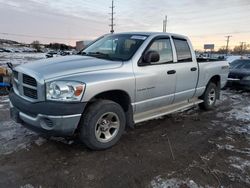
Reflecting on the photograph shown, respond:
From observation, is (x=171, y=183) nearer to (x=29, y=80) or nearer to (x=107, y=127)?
(x=107, y=127)

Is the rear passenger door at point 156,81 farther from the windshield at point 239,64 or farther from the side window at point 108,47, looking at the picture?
the windshield at point 239,64

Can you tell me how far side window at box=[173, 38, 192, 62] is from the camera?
16.5ft

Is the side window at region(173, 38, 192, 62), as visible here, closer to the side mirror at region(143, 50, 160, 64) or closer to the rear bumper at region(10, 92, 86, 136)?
the side mirror at region(143, 50, 160, 64)

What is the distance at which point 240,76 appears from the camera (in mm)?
9641

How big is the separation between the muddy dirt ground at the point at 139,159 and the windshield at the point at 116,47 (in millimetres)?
1554

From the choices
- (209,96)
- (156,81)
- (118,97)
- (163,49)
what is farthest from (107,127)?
(209,96)

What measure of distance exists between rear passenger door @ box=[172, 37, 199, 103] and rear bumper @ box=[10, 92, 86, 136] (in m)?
2.42

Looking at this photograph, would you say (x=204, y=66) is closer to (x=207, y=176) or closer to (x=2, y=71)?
(x=207, y=176)

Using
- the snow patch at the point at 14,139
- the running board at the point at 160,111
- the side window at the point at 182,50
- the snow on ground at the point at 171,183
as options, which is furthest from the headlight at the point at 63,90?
the side window at the point at 182,50

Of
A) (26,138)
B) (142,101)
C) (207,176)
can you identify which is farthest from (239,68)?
(26,138)

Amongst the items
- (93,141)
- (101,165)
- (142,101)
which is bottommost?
(101,165)

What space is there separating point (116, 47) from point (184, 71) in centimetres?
158

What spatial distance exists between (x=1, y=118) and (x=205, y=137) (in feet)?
14.7

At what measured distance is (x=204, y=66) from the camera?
5754mm
